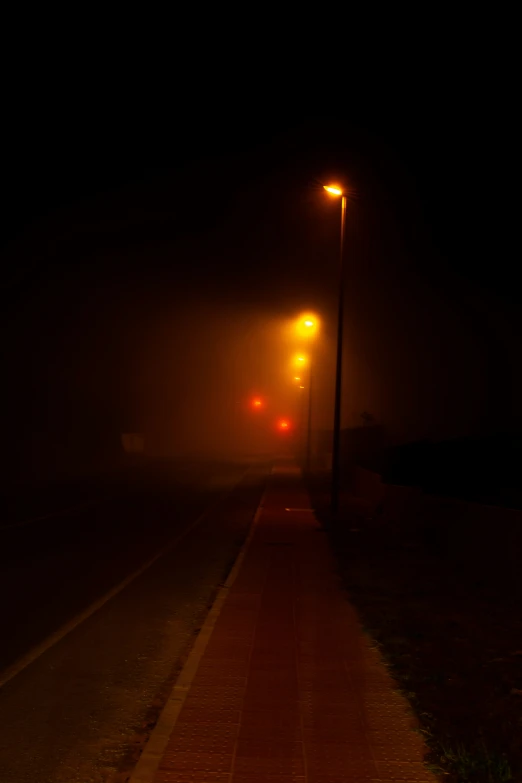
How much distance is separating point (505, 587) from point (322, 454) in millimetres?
44106

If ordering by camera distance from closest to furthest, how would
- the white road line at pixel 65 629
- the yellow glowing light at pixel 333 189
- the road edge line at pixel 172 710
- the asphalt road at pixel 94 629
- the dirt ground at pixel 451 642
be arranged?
the road edge line at pixel 172 710 < the dirt ground at pixel 451 642 < the asphalt road at pixel 94 629 < the white road line at pixel 65 629 < the yellow glowing light at pixel 333 189

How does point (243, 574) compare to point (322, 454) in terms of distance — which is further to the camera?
point (322, 454)

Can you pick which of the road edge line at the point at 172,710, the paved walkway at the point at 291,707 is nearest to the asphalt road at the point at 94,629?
the road edge line at the point at 172,710

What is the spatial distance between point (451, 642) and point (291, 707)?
2.89 metres

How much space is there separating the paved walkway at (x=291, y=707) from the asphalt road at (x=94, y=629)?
43cm

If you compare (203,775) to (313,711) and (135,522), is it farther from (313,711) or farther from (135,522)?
(135,522)

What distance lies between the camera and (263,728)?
5.58 meters

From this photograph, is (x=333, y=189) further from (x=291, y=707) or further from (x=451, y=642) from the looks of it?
(x=291, y=707)

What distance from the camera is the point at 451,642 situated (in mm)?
8359

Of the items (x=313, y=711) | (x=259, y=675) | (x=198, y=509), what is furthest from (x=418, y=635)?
(x=198, y=509)

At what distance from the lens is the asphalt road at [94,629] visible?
5.56m

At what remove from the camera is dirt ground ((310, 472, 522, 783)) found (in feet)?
17.2

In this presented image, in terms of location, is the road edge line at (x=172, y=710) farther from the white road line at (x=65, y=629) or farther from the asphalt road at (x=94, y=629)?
the white road line at (x=65, y=629)

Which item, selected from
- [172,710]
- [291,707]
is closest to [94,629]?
[172,710]
